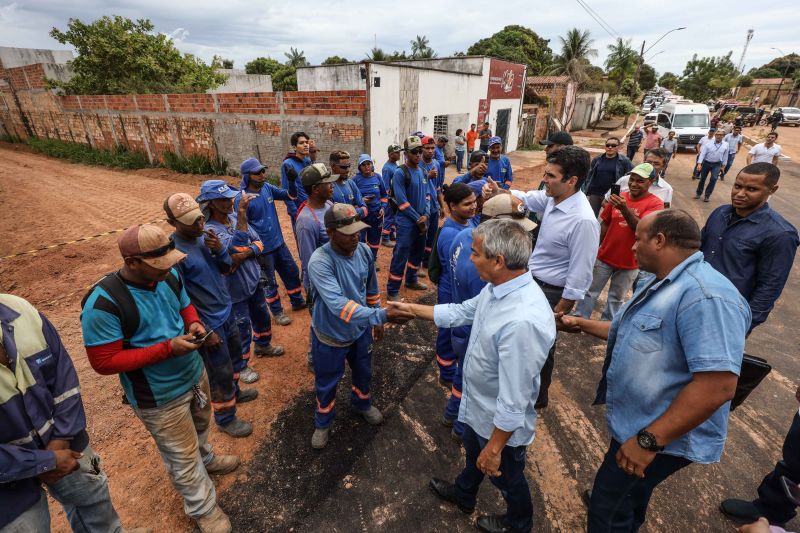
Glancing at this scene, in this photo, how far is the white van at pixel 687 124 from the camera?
18.1 metres

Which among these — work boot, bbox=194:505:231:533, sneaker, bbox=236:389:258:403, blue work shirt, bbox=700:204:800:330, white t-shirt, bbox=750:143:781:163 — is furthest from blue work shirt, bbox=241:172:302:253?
white t-shirt, bbox=750:143:781:163

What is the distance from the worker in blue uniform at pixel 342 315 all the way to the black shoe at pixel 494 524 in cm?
120

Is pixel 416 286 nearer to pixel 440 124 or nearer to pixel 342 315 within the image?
pixel 342 315

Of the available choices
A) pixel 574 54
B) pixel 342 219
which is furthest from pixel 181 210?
Result: pixel 574 54

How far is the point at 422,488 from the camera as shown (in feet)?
9.27

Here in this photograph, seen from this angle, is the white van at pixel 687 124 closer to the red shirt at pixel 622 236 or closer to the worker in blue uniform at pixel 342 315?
the red shirt at pixel 622 236

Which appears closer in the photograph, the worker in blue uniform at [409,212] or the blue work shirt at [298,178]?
the worker in blue uniform at [409,212]

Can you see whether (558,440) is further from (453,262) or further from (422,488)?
(453,262)

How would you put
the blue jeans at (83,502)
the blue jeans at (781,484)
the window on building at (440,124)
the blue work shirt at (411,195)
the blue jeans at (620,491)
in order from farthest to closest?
the window on building at (440,124) → the blue work shirt at (411,195) → the blue jeans at (781,484) → the blue jeans at (620,491) → the blue jeans at (83,502)

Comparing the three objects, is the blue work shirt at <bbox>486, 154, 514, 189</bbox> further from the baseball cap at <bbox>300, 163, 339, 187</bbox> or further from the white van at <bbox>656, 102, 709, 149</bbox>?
the white van at <bbox>656, 102, 709, 149</bbox>

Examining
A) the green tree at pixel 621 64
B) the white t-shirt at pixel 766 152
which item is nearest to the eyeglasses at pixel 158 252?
the white t-shirt at pixel 766 152

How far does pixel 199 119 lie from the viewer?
12703 mm

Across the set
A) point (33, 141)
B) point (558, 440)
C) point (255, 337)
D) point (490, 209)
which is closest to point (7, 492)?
point (255, 337)

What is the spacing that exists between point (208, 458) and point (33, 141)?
85.3 feet
